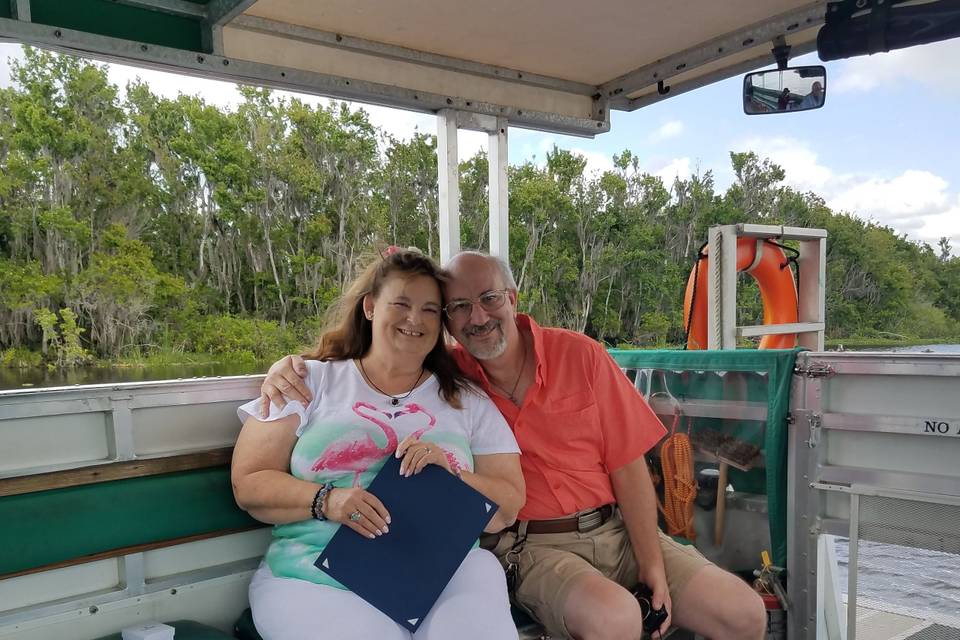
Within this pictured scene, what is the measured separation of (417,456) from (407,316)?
0.43 meters

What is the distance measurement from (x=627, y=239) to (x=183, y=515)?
24383 mm

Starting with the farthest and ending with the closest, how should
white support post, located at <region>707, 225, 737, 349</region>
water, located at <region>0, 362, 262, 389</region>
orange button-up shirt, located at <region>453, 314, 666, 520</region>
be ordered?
water, located at <region>0, 362, 262, 389</region> < white support post, located at <region>707, 225, 737, 349</region> < orange button-up shirt, located at <region>453, 314, 666, 520</region>

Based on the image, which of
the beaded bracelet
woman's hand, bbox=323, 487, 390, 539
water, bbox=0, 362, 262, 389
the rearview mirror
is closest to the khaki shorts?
woman's hand, bbox=323, 487, 390, 539

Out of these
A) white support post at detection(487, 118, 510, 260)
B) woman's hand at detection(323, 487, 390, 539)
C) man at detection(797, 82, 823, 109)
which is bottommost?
woman's hand at detection(323, 487, 390, 539)

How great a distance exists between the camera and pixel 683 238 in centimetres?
2650

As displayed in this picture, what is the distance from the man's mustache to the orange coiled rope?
92cm

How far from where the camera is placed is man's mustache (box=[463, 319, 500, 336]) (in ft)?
7.20

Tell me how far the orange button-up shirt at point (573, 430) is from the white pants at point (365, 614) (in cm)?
44

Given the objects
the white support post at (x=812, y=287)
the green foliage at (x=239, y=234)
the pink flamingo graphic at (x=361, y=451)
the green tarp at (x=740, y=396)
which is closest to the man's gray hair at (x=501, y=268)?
the pink flamingo graphic at (x=361, y=451)

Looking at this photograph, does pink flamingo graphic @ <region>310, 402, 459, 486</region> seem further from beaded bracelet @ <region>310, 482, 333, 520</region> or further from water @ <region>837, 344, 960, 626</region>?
water @ <region>837, 344, 960, 626</region>

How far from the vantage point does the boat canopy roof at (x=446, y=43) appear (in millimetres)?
2305

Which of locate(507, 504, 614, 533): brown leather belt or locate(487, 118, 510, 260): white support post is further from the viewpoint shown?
→ locate(487, 118, 510, 260): white support post

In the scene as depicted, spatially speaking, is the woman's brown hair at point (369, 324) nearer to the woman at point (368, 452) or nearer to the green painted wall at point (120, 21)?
the woman at point (368, 452)

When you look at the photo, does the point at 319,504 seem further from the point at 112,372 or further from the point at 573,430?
the point at 112,372
